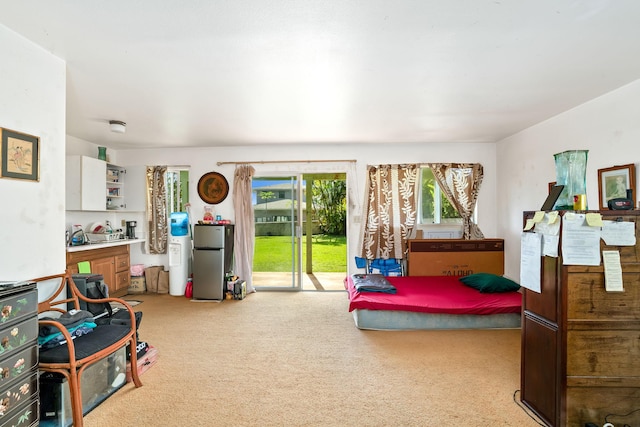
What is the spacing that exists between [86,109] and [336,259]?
559cm

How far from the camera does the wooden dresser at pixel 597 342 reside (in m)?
1.88

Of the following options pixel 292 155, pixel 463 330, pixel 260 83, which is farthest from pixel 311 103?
pixel 463 330

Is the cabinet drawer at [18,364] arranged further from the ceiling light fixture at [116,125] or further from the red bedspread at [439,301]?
the ceiling light fixture at [116,125]

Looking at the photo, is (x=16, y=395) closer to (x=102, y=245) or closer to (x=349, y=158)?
(x=102, y=245)

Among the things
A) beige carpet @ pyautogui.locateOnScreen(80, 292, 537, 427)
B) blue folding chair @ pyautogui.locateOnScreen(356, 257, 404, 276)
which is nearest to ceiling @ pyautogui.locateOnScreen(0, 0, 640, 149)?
blue folding chair @ pyautogui.locateOnScreen(356, 257, 404, 276)

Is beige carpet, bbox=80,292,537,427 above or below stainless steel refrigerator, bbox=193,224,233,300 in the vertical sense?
below

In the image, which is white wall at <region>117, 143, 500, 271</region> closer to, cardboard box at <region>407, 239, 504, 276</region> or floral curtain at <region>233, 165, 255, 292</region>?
floral curtain at <region>233, 165, 255, 292</region>

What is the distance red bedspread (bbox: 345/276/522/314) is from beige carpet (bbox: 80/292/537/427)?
10.2 inches

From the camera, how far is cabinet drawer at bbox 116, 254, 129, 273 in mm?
5090

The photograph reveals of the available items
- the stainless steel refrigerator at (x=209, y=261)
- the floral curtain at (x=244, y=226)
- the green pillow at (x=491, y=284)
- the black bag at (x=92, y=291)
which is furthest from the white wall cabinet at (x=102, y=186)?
the green pillow at (x=491, y=284)

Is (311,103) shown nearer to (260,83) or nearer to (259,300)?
(260,83)

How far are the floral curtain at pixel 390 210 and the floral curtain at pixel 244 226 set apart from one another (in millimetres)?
1903

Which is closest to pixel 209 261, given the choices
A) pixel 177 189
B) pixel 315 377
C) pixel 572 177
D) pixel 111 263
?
pixel 111 263

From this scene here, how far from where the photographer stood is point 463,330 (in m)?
3.66
